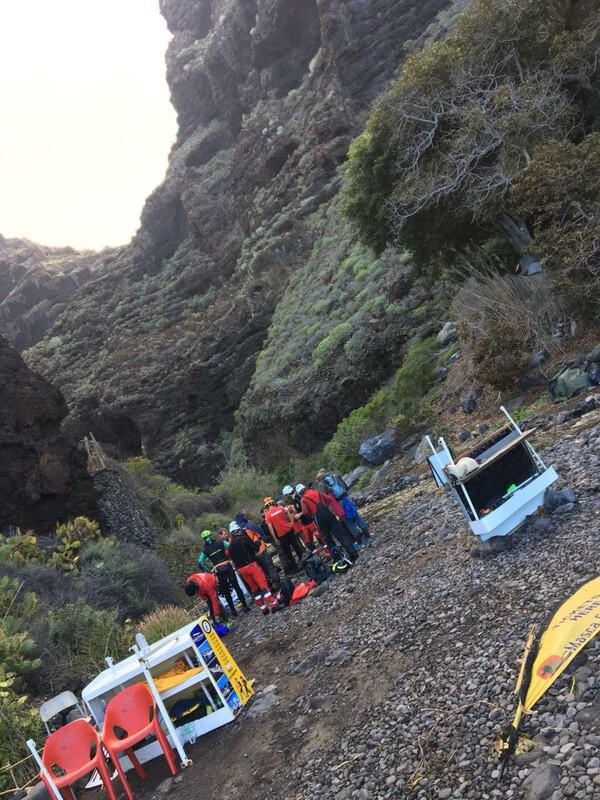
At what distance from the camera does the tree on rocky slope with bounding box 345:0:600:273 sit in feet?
48.9

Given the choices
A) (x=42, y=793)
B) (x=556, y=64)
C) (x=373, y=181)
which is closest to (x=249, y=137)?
(x=373, y=181)

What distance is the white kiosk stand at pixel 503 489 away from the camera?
7.18 metres

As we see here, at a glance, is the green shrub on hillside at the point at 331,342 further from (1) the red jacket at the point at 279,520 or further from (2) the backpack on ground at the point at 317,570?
(2) the backpack on ground at the point at 317,570

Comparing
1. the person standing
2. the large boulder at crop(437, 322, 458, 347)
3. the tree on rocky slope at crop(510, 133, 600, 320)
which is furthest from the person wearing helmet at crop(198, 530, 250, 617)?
the large boulder at crop(437, 322, 458, 347)

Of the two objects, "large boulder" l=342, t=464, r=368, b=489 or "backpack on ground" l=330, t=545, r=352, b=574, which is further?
"large boulder" l=342, t=464, r=368, b=489

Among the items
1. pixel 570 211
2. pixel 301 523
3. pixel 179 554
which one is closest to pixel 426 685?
pixel 301 523

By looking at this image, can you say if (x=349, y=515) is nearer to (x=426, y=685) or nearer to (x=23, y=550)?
(x=426, y=685)

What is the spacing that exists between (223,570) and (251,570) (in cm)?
72

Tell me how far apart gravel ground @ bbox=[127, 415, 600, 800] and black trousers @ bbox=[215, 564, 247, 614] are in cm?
189

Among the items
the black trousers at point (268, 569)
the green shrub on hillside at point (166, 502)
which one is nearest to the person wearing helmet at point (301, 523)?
the black trousers at point (268, 569)

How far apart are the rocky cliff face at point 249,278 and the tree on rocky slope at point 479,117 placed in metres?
5.72

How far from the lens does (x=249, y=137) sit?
4512 centimetres

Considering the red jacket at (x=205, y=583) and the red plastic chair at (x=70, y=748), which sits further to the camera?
the red jacket at (x=205, y=583)

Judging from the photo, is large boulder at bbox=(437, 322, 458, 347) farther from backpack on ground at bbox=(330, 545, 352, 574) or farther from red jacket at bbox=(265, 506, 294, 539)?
backpack on ground at bbox=(330, 545, 352, 574)
